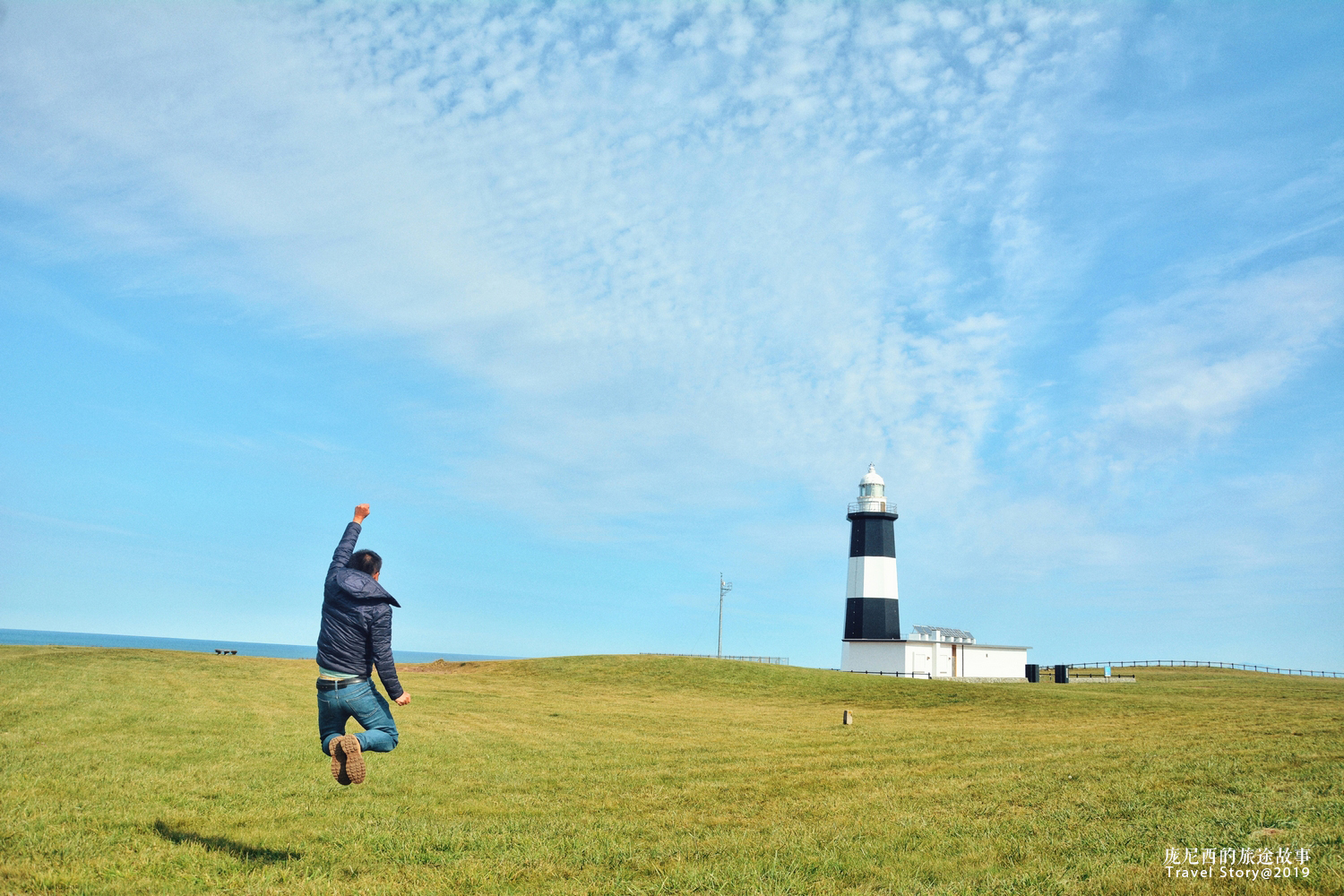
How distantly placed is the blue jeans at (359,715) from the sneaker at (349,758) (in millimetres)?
143

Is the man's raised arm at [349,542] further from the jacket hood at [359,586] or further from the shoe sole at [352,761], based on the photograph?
the shoe sole at [352,761]

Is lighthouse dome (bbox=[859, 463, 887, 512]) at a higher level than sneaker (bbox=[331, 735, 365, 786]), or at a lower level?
higher

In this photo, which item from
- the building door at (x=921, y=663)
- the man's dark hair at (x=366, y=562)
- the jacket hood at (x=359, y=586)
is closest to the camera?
the jacket hood at (x=359, y=586)

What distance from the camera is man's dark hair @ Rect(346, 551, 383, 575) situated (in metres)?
8.89

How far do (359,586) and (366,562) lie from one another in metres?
0.43

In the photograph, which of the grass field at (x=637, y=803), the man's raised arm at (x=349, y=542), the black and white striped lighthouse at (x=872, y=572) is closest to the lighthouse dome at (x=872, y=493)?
the black and white striped lighthouse at (x=872, y=572)

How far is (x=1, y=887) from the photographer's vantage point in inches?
288

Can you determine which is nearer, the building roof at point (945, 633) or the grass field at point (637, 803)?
the grass field at point (637, 803)

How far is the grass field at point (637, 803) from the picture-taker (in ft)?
26.3

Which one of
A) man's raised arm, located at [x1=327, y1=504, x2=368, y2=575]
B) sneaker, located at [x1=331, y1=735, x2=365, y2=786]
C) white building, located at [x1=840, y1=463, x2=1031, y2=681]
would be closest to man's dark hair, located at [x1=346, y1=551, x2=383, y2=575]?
man's raised arm, located at [x1=327, y1=504, x2=368, y2=575]

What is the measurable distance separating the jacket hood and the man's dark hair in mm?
174

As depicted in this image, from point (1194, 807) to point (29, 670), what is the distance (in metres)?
37.1

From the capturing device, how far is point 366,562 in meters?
8.90

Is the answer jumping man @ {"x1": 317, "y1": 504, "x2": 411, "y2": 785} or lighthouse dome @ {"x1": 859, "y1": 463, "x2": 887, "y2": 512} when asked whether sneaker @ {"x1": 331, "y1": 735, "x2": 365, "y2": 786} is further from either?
lighthouse dome @ {"x1": 859, "y1": 463, "x2": 887, "y2": 512}
